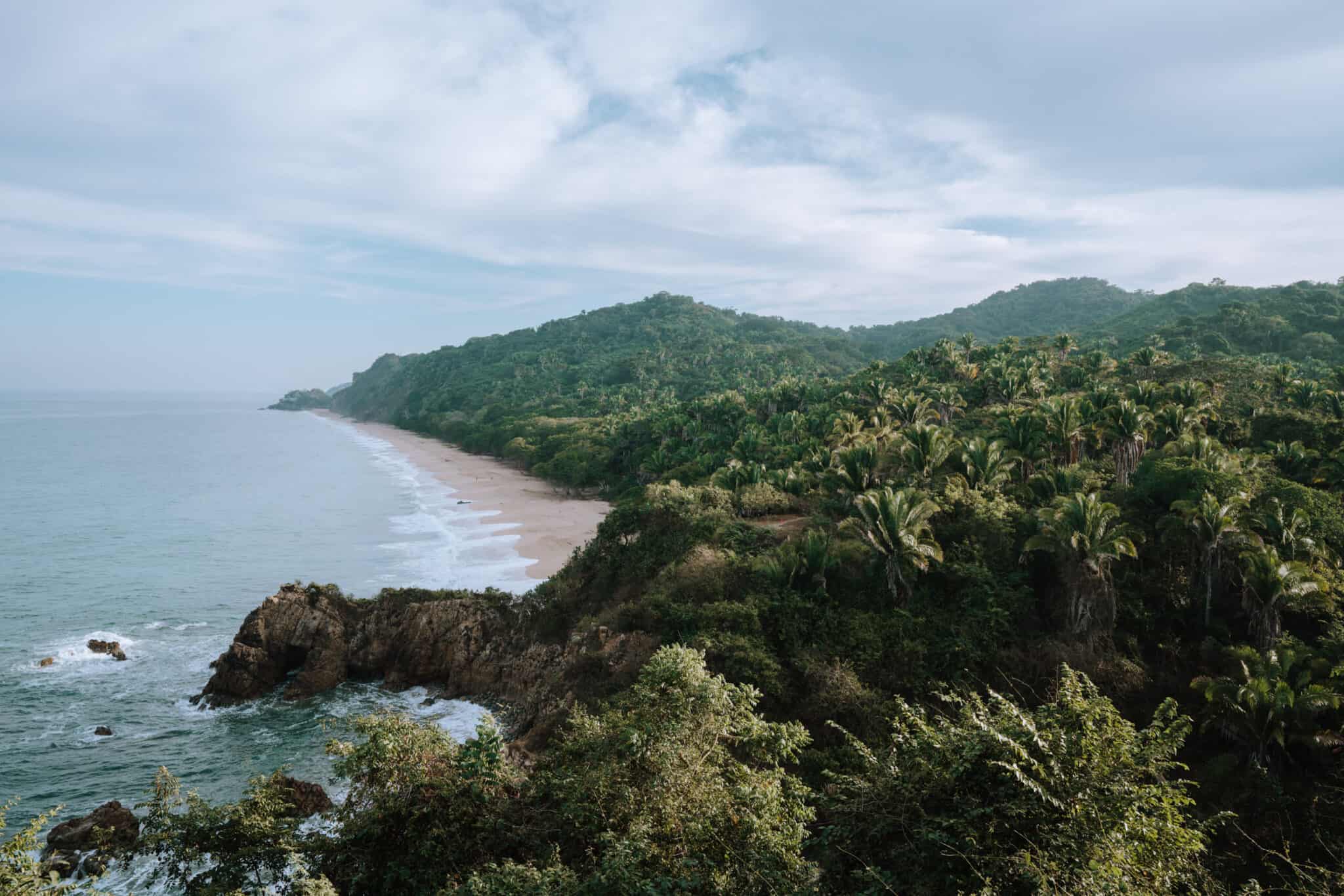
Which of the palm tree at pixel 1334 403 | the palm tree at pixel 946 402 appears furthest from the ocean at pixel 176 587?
the palm tree at pixel 1334 403

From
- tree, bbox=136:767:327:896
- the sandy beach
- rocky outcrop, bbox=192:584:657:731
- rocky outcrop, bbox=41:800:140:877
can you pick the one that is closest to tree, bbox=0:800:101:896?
tree, bbox=136:767:327:896

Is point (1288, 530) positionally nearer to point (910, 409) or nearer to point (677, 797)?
point (677, 797)

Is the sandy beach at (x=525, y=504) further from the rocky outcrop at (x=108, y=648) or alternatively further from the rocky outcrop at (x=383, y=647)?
the rocky outcrop at (x=108, y=648)

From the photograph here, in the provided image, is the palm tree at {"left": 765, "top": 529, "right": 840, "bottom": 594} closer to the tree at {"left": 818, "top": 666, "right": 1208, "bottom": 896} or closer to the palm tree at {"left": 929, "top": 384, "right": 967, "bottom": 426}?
the tree at {"left": 818, "top": 666, "right": 1208, "bottom": 896}

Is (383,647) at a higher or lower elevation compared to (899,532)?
lower

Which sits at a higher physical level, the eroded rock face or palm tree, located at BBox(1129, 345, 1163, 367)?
palm tree, located at BBox(1129, 345, 1163, 367)

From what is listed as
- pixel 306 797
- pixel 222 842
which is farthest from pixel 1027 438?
pixel 222 842
